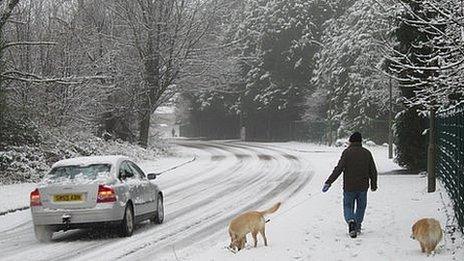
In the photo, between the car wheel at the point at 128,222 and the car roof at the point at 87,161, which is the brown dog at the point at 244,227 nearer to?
the car wheel at the point at 128,222

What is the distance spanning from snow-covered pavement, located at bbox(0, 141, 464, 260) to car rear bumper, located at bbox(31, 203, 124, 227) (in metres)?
0.43

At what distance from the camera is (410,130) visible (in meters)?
22.8

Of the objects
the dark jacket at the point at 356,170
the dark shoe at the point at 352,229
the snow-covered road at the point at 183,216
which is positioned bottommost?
the snow-covered road at the point at 183,216

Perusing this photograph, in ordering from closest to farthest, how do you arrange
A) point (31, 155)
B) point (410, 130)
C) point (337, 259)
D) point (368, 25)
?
point (337, 259)
point (410, 130)
point (31, 155)
point (368, 25)

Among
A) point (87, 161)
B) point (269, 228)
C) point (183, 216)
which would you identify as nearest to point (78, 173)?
point (87, 161)

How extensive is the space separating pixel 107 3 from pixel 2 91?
17524mm

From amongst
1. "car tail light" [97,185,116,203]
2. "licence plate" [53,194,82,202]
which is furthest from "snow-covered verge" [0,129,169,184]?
"car tail light" [97,185,116,203]

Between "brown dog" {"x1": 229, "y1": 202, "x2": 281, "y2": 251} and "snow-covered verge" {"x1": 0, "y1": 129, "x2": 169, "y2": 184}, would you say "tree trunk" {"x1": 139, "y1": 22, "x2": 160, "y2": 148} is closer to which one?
"snow-covered verge" {"x1": 0, "y1": 129, "x2": 169, "y2": 184}

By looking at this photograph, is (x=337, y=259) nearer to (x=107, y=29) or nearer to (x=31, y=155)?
(x=31, y=155)

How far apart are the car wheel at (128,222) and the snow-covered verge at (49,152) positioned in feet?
37.3

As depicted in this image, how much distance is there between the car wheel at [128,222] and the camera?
12516 millimetres

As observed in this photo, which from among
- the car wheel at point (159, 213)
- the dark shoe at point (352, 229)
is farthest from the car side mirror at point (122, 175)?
the dark shoe at point (352, 229)

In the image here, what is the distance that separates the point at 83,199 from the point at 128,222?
3.60ft

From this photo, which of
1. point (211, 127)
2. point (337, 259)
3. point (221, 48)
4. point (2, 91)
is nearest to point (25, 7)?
point (2, 91)
